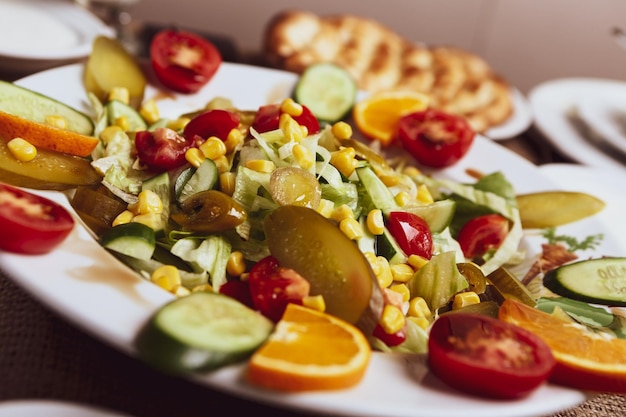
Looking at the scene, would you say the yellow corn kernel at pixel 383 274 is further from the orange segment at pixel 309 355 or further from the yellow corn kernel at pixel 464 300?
the orange segment at pixel 309 355

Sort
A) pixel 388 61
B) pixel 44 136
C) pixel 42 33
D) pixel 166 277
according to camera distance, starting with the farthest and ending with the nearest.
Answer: pixel 388 61 < pixel 42 33 < pixel 44 136 < pixel 166 277

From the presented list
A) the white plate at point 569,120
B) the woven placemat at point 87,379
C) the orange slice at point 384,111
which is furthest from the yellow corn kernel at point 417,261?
the white plate at point 569,120

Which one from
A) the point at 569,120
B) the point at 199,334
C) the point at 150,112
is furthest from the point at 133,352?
the point at 569,120

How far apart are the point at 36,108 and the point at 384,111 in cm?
131

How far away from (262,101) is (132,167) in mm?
821

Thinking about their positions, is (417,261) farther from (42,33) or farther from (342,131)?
(42,33)

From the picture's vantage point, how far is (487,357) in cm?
131

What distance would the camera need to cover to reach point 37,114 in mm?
1940

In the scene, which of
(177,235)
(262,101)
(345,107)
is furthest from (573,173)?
(177,235)

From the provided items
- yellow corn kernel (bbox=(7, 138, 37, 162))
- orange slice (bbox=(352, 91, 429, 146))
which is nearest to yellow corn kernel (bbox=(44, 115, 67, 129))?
yellow corn kernel (bbox=(7, 138, 37, 162))

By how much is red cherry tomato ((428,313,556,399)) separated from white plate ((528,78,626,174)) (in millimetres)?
2050

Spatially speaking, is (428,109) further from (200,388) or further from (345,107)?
(200,388)

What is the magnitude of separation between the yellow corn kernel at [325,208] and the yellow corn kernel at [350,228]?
0.05m

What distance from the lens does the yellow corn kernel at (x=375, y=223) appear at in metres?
1.84
